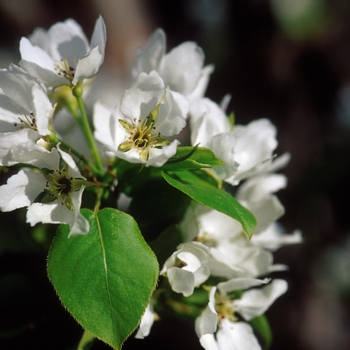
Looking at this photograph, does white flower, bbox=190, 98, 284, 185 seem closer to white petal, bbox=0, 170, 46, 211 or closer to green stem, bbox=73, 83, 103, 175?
green stem, bbox=73, 83, 103, 175

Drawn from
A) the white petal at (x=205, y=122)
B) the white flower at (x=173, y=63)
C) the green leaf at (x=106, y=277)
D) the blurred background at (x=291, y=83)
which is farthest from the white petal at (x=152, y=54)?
the blurred background at (x=291, y=83)

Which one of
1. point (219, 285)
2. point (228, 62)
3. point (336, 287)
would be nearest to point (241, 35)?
point (228, 62)

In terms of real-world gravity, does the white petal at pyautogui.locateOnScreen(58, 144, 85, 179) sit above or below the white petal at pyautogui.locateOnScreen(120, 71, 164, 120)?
below

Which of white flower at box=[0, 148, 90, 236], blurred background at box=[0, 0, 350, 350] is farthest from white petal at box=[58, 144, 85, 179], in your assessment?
blurred background at box=[0, 0, 350, 350]

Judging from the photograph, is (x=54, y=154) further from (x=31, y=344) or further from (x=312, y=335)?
(x=312, y=335)

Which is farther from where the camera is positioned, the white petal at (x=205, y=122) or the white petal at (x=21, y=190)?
the white petal at (x=205, y=122)

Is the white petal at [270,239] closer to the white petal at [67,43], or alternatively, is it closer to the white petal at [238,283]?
the white petal at [238,283]
